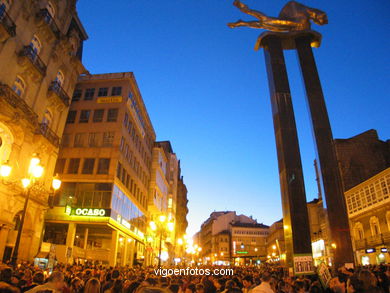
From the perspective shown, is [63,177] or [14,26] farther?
[63,177]

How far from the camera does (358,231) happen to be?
129 feet

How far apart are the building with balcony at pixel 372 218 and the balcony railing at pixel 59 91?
33451 mm

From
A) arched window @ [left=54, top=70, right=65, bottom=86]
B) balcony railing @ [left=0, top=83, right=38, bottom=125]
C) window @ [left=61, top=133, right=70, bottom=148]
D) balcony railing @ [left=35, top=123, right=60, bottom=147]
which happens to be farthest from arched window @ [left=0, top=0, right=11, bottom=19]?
window @ [left=61, top=133, right=70, bottom=148]

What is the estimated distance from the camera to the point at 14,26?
20.4 m

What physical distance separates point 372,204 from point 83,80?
3832cm

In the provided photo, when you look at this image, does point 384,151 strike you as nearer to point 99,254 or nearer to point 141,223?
point 141,223

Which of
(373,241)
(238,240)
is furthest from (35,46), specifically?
(238,240)

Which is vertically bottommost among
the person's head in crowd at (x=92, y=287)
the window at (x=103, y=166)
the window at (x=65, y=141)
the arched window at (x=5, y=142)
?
the person's head in crowd at (x=92, y=287)

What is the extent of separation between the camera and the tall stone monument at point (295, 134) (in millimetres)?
19969

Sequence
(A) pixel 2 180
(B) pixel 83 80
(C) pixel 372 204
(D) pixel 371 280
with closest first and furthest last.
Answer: (D) pixel 371 280 → (A) pixel 2 180 → (C) pixel 372 204 → (B) pixel 83 80

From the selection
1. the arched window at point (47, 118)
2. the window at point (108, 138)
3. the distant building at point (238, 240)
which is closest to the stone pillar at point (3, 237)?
the arched window at point (47, 118)

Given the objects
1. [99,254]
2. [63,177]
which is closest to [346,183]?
[99,254]

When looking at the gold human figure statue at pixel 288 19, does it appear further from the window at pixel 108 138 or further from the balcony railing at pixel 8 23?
the balcony railing at pixel 8 23

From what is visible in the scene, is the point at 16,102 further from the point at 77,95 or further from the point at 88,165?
the point at 77,95
